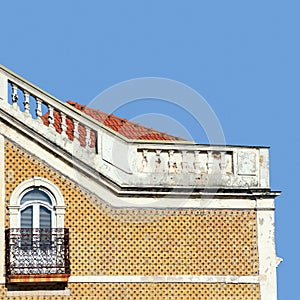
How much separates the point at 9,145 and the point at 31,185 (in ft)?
3.32

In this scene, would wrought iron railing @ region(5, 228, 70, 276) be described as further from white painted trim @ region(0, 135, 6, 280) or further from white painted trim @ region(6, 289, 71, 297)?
white painted trim @ region(6, 289, 71, 297)

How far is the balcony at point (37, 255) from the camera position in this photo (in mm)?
28297

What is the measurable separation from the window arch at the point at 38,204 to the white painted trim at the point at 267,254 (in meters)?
4.46

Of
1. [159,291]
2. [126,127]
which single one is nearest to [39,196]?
[159,291]

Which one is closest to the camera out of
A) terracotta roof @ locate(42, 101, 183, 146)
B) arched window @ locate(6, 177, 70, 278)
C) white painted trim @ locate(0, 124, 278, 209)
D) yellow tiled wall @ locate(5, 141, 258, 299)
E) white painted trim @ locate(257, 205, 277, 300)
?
arched window @ locate(6, 177, 70, 278)

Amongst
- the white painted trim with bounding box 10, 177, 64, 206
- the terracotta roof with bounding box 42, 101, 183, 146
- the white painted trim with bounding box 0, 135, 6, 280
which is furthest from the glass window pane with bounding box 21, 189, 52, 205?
the terracotta roof with bounding box 42, 101, 183, 146

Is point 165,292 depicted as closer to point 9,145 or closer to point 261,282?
point 261,282

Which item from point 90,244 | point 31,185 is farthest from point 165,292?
point 31,185

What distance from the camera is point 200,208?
29.7 meters

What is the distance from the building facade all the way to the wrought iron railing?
0.07ft

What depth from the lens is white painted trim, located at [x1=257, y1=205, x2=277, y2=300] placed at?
96.9 ft

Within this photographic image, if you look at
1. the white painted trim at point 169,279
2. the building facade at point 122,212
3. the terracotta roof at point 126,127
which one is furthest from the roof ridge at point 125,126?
the white painted trim at point 169,279

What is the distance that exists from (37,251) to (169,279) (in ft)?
9.77

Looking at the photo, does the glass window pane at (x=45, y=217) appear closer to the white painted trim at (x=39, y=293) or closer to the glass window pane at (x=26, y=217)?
the glass window pane at (x=26, y=217)
